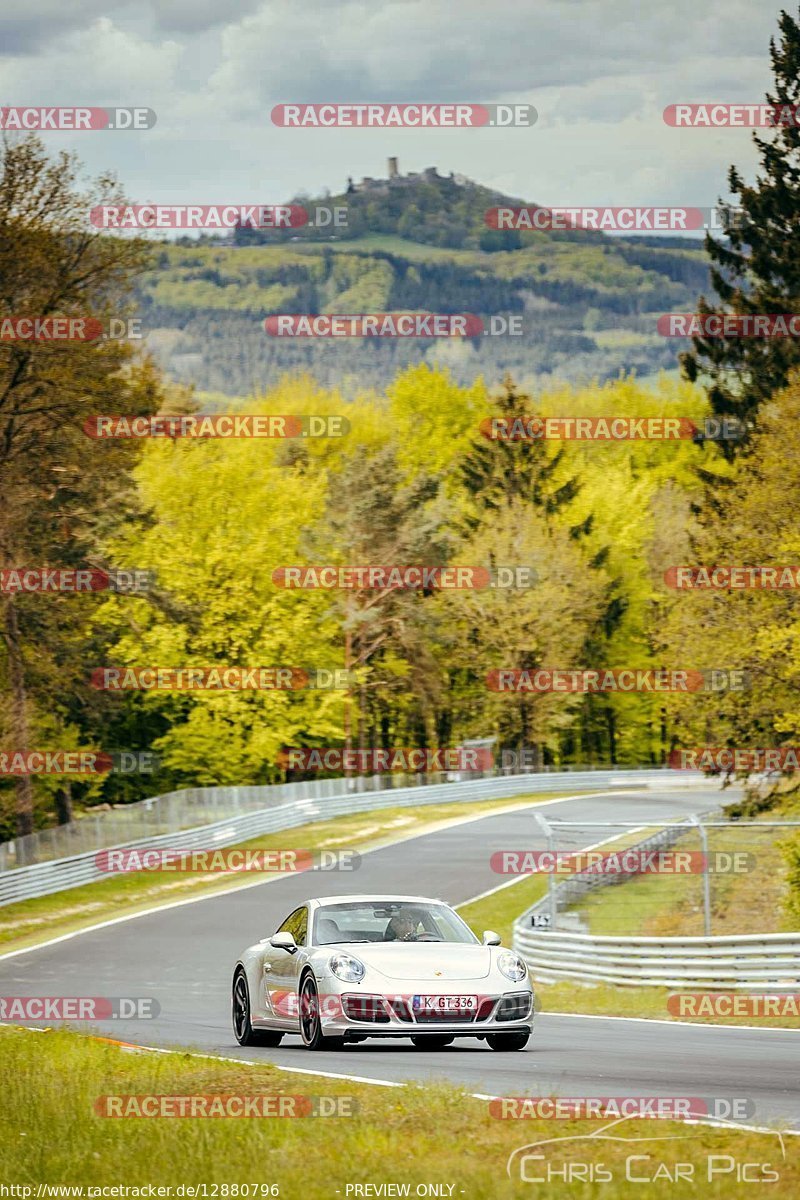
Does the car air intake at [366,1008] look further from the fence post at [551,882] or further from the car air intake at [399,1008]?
the fence post at [551,882]

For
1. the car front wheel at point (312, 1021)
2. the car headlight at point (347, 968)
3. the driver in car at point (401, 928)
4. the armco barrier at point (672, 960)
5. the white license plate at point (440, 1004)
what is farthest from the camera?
the armco barrier at point (672, 960)

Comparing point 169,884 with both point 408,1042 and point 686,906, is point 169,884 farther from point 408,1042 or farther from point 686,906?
point 408,1042

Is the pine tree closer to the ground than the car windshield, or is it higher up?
higher up

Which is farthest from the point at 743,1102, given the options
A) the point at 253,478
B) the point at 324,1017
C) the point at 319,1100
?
the point at 253,478

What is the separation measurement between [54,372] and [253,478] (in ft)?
79.3

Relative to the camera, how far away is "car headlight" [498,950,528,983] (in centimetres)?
1414

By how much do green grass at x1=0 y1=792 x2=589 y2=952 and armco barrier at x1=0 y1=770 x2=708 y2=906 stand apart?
12.0 inches

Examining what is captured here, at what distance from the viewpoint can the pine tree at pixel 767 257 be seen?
1882 inches

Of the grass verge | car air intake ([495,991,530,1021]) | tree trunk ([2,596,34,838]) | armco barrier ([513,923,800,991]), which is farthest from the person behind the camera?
tree trunk ([2,596,34,838])

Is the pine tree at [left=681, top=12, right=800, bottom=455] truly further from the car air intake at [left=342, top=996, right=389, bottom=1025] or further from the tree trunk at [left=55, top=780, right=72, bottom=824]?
the car air intake at [left=342, top=996, right=389, bottom=1025]

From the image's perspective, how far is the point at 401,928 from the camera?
14.9 metres

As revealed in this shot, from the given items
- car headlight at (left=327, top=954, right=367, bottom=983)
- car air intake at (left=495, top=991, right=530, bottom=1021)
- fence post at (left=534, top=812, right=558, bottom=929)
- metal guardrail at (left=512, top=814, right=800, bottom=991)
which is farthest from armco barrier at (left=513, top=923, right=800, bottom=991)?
car headlight at (left=327, top=954, right=367, bottom=983)

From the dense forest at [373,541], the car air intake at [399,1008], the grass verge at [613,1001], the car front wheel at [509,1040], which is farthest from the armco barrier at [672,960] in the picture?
the dense forest at [373,541]

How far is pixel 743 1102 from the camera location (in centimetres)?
1086
